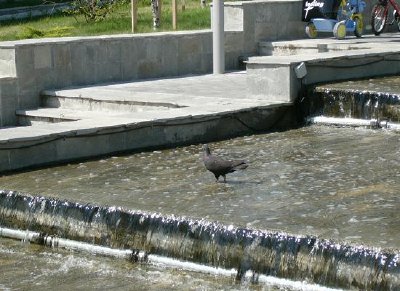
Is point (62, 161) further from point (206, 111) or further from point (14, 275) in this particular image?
point (14, 275)

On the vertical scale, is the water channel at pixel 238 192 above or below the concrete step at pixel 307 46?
below

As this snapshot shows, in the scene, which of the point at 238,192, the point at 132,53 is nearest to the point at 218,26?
the point at 132,53

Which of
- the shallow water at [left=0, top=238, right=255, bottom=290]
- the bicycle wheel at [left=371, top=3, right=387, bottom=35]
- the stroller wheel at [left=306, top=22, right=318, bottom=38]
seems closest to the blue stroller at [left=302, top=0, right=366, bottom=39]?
the stroller wheel at [left=306, top=22, right=318, bottom=38]

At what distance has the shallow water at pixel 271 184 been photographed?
9078 mm

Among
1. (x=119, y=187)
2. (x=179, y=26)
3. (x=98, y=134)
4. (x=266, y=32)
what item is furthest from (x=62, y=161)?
(x=179, y=26)

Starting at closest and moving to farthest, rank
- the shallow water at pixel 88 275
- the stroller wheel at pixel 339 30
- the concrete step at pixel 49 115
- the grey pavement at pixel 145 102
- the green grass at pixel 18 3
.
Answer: the shallow water at pixel 88 275
the grey pavement at pixel 145 102
the concrete step at pixel 49 115
the stroller wheel at pixel 339 30
the green grass at pixel 18 3

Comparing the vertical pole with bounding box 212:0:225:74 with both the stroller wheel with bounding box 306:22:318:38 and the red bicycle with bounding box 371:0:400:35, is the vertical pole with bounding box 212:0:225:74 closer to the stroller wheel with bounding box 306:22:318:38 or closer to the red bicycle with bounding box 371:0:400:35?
the stroller wheel with bounding box 306:22:318:38

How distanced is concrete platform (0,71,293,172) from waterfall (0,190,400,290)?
1.43 m

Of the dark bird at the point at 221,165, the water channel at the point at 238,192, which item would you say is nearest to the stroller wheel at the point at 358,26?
the water channel at the point at 238,192

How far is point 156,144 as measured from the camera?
12.7 meters

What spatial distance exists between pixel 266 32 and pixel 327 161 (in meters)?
7.43

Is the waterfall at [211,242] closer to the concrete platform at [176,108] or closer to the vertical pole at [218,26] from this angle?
the concrete platform at [176,108]

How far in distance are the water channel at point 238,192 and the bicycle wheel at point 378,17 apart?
6.98 m

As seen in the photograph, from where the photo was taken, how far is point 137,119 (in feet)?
41.8
